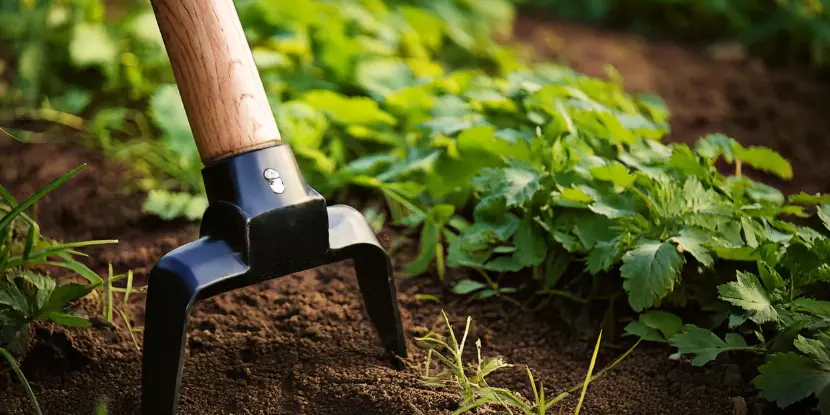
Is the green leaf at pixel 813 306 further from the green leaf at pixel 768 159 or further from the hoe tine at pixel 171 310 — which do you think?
the hoe tine at pixel 171 310

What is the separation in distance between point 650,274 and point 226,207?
818mm

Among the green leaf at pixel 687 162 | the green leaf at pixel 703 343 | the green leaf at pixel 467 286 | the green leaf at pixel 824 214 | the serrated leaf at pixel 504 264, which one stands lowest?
the green leaf at pixel 703 343

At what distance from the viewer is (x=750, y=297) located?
58.5 inches

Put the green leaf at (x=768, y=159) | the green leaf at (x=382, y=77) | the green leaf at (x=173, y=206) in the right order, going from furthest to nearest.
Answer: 1. the green leaf at (x=382, y=77)
2. the green leaf at (x=173, y=206)
3. the green leaf at (x=768, y=159)

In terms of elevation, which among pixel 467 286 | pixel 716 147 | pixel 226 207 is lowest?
pixel 467 286

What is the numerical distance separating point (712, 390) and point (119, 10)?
3.01m

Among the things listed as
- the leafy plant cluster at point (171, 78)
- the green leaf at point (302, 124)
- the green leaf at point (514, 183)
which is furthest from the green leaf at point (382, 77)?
the green leaf at point (514, 183)

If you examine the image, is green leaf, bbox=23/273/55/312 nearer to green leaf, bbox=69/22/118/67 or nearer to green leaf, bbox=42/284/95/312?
green leaf, bbox=42/284/95/312

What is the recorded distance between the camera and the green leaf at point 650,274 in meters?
1.53

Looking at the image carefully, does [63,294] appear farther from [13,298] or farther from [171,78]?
[171,78]

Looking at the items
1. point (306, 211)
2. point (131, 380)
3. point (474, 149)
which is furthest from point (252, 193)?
point (474, 149)

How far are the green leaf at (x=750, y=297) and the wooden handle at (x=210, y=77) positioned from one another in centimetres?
90

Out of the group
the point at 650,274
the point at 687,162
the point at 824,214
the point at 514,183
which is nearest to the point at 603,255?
the point at 650,274

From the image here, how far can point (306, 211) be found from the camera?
136cm
